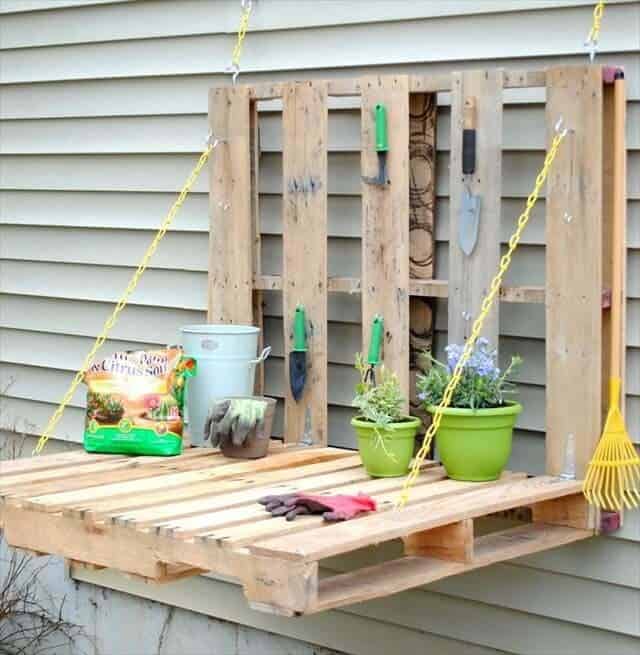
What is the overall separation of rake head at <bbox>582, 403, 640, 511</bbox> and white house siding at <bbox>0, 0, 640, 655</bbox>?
0.50ft

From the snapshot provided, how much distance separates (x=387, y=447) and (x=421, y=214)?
0.81 meters

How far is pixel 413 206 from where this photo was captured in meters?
4.73

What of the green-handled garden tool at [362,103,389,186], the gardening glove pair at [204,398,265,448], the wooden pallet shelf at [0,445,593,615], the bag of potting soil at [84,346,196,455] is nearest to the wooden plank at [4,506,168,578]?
the wooden pallet shelf at [0,445,593,615]

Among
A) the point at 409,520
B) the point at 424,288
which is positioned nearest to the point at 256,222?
the point at 424,288

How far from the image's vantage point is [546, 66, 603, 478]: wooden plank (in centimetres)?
417

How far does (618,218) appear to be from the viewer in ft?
13.6

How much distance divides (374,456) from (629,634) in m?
0.91

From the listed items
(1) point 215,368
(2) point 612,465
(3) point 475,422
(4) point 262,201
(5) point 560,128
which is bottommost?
(2) point 612,465

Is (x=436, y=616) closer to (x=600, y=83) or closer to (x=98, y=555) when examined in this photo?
(x=98, y=555)

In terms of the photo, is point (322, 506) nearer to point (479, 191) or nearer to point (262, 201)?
point (479, 191)

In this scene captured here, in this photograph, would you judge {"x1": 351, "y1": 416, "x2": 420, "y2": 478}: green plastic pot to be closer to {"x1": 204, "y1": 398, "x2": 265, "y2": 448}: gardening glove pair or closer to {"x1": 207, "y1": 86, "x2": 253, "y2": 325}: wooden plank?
{"x1": 204, "y1": 398, "x2": 265, "y2": 448}: gardening glove pair

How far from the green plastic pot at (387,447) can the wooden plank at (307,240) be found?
0.55m

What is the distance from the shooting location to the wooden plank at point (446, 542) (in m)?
3.84

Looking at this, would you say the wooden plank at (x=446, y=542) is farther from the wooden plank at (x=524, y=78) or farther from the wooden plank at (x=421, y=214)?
the wooden plank at (x=524, y=78)
